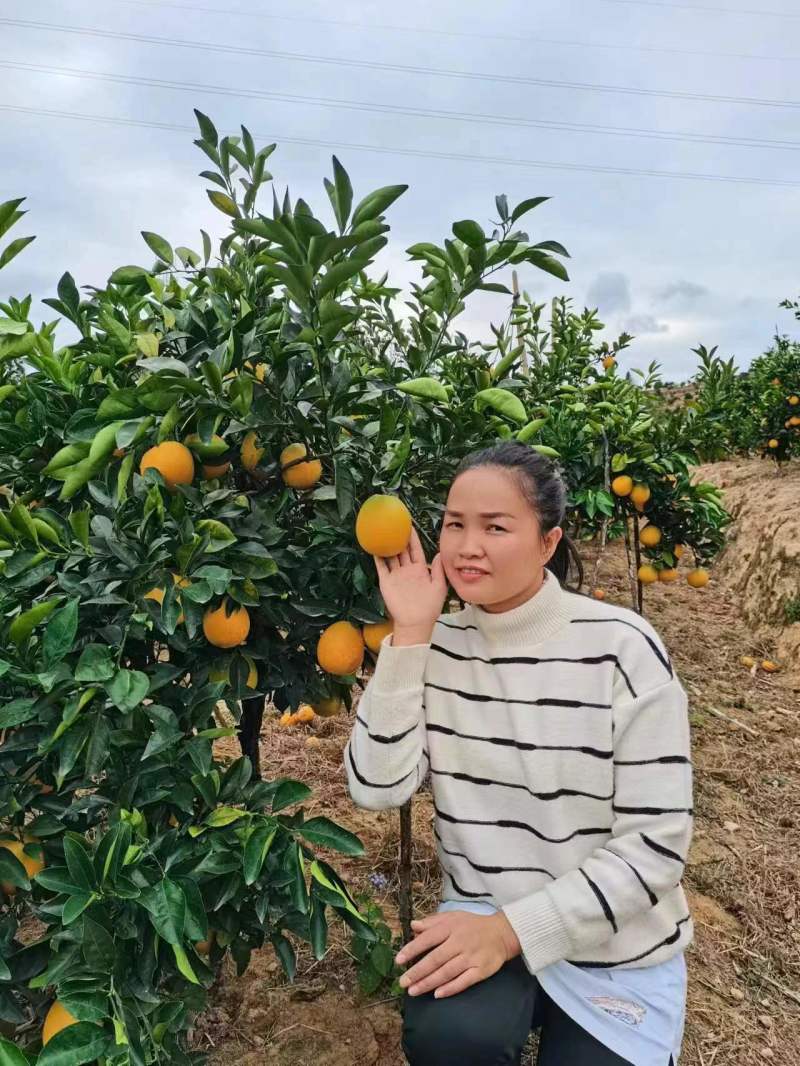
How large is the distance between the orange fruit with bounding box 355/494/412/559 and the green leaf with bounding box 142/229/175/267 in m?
0.87

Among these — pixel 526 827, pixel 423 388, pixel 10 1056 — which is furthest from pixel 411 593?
pixel 10 1056

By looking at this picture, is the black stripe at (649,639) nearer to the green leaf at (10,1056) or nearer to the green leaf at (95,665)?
the green leaf at (95,665)

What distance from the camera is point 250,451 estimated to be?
147 cm

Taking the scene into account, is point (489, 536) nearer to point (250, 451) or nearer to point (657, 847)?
point (250, 451)

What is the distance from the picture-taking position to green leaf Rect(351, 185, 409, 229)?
132 centimetres

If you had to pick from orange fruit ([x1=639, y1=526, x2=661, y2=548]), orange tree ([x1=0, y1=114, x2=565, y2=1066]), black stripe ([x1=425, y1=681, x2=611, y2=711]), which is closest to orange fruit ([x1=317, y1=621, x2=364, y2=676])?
orange tree ([x1=0, y1=114, x2=565, y2=1066])

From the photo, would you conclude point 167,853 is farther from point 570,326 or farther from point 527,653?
point 570,326

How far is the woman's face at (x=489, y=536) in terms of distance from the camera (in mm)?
1356

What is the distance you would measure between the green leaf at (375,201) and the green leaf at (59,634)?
29.9 inches

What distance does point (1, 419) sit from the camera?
164 cm

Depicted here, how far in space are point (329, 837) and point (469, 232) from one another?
40.4 inches

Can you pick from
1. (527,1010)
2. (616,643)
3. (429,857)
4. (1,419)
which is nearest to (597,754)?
(616,643)

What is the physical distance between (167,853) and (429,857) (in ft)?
5.49

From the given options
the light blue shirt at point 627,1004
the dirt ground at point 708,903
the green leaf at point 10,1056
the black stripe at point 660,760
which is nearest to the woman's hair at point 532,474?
the black stripe at point 660,760
